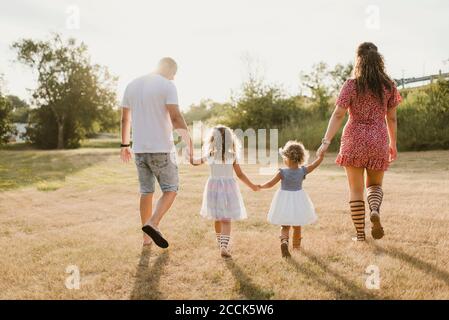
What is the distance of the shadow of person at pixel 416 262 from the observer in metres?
4.63

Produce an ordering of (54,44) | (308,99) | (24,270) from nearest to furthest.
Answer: (24,270) → (308,99) → (54,44)

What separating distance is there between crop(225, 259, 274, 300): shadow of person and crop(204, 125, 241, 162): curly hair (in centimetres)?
139

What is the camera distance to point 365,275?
15.3ft

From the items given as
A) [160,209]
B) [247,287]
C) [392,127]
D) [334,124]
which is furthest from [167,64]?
[392,127]

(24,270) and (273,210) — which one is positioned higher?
(273,210)

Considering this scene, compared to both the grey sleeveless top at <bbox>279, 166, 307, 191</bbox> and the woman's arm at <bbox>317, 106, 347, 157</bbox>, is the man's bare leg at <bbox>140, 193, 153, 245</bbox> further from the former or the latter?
the woman's arm at <bbox>317, 106, 347, 157</bbox>

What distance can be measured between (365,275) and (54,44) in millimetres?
46527

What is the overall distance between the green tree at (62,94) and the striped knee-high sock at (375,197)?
1617 inches

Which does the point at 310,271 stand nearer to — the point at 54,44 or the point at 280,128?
the point at 280,128

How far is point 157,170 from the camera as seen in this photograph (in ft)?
18.6
